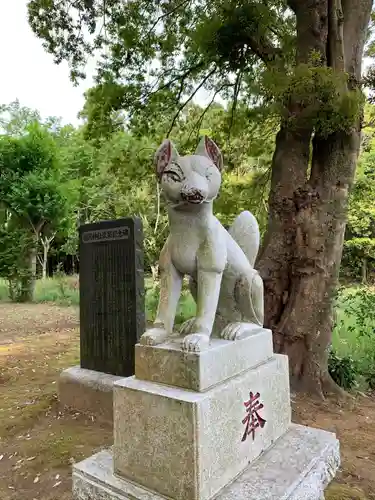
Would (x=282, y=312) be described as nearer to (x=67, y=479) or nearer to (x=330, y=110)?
(x=330, y=110)

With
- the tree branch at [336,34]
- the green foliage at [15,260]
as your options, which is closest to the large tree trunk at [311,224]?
the tree branch at [336,34]

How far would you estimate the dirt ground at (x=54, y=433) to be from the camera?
2576 mm

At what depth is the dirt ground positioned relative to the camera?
101 inches

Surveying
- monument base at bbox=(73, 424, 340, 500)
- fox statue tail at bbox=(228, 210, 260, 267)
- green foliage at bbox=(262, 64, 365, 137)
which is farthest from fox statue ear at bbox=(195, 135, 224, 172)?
green foliage at bbox=(262, 64, 365, 137)

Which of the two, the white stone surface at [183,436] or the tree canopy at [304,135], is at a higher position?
the tree canopy at [304,135]

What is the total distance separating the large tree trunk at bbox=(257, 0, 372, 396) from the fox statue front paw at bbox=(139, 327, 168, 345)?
2.52 metres

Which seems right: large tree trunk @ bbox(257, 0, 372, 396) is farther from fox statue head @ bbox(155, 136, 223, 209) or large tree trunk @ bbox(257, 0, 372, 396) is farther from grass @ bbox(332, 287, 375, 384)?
fox statue head @ bbox(155, 136, 223, 209)

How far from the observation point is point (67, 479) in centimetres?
260

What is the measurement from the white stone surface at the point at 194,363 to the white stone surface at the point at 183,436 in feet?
0.12

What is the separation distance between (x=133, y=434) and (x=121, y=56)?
576 cm

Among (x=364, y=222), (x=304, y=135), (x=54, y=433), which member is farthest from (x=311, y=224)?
(x=364, y=222)

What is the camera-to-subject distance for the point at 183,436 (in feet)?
5.53

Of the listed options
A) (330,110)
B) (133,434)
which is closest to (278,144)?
(330,110)

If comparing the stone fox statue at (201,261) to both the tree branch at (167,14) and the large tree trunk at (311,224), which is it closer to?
the large tree trunk at (311,224)
